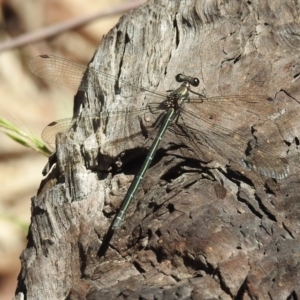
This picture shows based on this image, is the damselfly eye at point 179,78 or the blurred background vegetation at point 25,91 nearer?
the damselfly eye at point 179,78

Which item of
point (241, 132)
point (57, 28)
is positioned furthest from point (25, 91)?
point (241, 132)

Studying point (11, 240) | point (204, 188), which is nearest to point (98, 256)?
point (204, 188)

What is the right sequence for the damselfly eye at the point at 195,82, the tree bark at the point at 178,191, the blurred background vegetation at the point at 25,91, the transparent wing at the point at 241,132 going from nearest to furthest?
the tree bark at the point at 178,191 < the transparent wing at the point at 241,132 < the damselfly eye at the point at 195,82 < the blurred background vegetation at the point at 25,91

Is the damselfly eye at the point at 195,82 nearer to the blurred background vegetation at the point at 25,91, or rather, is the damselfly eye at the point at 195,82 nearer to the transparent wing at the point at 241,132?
the transparent wing at the point at 241,132

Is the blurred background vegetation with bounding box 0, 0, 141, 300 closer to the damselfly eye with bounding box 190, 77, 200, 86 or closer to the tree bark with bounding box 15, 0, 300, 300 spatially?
→ the tree bark with bounding box 15, 0, 300, 300

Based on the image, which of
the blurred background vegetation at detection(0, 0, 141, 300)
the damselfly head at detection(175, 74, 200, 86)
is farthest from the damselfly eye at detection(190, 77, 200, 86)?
the blurred background vegetation at detection(0, 0, 141, 300)

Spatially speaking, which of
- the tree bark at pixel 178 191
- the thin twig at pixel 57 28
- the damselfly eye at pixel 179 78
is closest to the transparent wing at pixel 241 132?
the tree bark at pixel 178 191

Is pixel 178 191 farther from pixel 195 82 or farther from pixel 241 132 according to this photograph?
pixel 195 82
